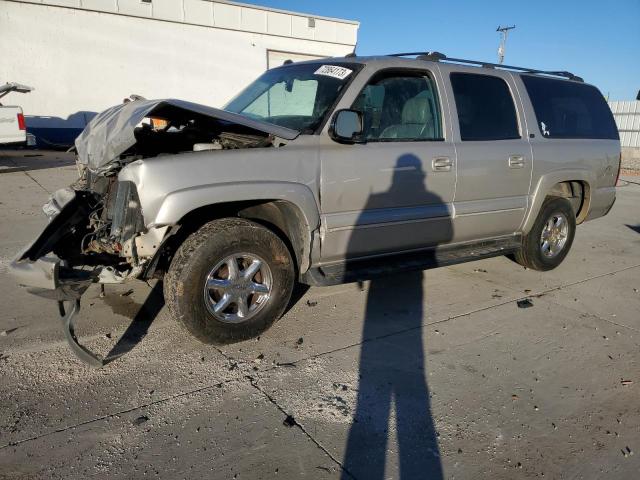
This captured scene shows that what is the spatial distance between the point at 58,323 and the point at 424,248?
302 cm

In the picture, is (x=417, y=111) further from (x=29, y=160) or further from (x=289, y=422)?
(x=29, y=160)

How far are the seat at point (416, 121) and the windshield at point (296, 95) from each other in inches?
22.6

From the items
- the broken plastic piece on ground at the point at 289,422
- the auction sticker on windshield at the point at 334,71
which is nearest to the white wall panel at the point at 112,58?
the auction sticker on windshield at the point at 334,71

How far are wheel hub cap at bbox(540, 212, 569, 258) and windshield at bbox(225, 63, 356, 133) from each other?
2915mm

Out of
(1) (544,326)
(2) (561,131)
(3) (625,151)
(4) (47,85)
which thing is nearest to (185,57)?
(4) (47,85)

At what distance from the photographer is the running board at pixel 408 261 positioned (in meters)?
3.63

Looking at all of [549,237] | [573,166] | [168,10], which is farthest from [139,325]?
[168,10]

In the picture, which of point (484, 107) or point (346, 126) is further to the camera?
point (484, 107)

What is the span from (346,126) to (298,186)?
0.56 metres

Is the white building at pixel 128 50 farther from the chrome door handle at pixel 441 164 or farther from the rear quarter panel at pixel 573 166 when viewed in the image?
the chrome door handle at pixel 441 164

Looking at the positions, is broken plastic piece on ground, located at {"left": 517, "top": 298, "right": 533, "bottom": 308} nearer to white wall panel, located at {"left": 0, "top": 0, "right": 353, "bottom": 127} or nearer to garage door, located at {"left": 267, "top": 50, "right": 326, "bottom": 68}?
white wall panel, located at {"left": 0, "top": 0, "right": 353, "bottom": 127}

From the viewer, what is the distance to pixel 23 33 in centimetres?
1466

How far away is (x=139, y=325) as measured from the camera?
369 cm

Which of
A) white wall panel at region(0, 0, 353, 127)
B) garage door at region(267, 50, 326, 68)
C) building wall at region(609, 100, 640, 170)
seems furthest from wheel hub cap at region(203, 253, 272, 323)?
building wall at region(609, 100, 640, 170)
